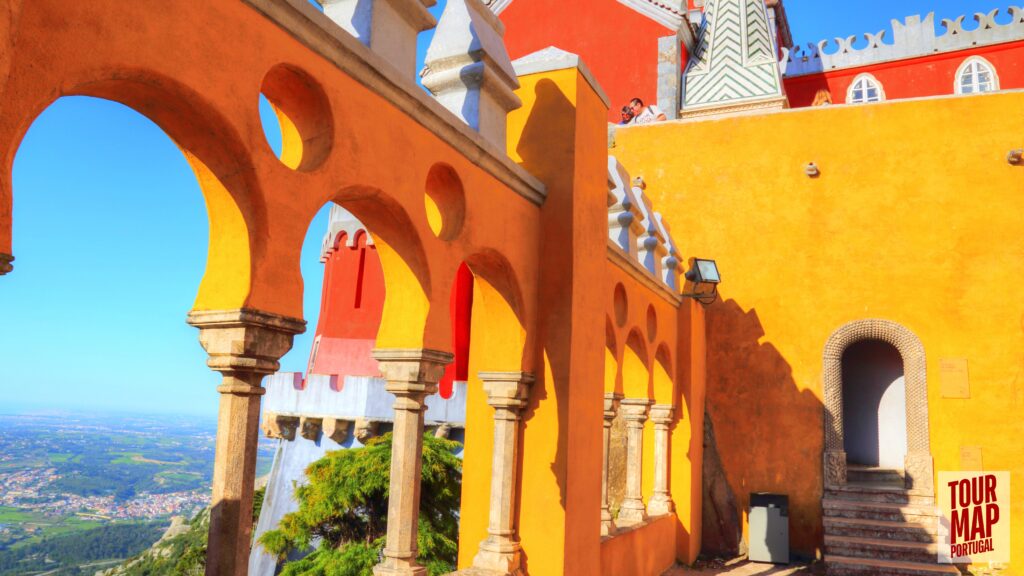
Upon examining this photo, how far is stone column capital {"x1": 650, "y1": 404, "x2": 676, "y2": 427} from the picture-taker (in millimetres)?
9586

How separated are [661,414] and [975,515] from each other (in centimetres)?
424

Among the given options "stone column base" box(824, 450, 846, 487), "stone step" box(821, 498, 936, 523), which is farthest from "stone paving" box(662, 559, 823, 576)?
"stone column base" box(824, 450, 846, 487)

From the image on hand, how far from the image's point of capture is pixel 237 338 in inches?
124

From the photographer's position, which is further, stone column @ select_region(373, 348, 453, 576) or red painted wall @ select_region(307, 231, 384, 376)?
red painted wall @ select_region(307, 231, 384, 376)

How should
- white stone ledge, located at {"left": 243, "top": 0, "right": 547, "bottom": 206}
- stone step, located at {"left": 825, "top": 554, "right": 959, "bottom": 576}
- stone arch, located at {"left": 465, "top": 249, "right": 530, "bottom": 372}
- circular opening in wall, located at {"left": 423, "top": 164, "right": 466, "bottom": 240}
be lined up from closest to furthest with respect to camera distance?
1. white stone ledge, located at {"left": 243, "top": 0, "right": 547, "bottom": 206}
2. circular opening in wall, located at {"left": 423, "top": 164, "right": 466, "bottom": 240}
3. stone arch, located at {"left": 465, "top": 249, "right": 530, "bottom": 372}
4. stone step, located at {"left": 825, "top": 554, "right": 959, "bottom": 576}

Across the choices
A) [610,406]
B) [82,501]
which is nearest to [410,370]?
[610,406]

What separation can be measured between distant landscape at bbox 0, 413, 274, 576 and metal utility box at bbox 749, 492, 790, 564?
9897mm

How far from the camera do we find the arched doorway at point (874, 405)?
1193 cm

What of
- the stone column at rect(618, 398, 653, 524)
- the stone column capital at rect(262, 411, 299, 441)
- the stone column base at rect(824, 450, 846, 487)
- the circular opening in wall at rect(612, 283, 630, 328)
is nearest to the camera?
the circular opening in wall at rect(612, 283, 630, 328)

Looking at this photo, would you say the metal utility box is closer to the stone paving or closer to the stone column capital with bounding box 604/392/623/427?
the stone paving

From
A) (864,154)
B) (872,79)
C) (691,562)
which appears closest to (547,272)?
(691,562)

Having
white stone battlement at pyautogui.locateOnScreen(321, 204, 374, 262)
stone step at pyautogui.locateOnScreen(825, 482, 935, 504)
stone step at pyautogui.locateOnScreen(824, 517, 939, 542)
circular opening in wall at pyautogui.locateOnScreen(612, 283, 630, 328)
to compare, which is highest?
white stone battlement at pyautogui.locateOnScreen(321, 204, 374, 262)

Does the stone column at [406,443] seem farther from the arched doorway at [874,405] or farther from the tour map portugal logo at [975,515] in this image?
the arched doorway at [874,405]

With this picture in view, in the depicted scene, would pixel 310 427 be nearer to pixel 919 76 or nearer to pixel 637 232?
pixel 637 232
